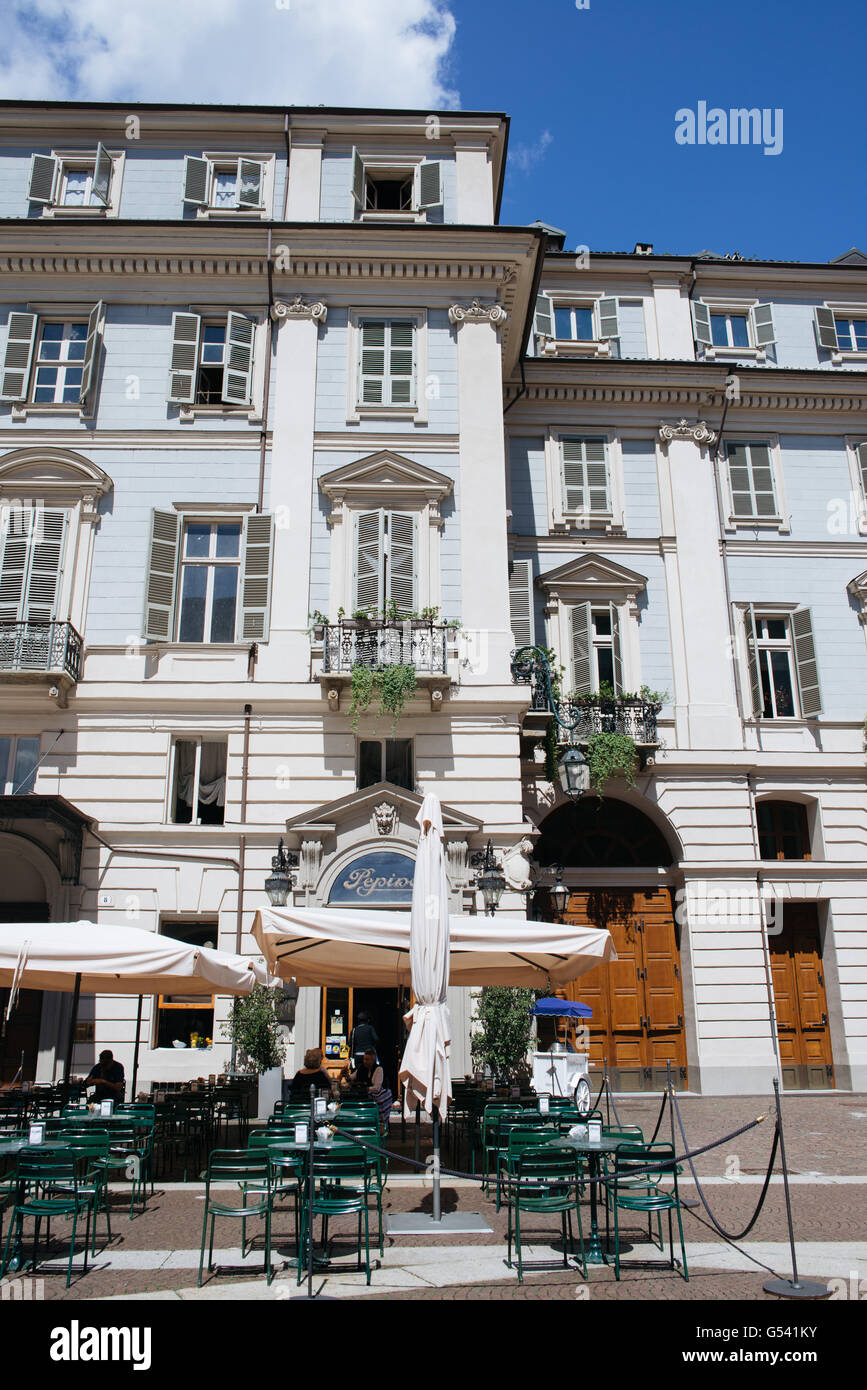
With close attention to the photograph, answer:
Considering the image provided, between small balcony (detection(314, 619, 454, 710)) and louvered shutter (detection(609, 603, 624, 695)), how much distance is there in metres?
5.14

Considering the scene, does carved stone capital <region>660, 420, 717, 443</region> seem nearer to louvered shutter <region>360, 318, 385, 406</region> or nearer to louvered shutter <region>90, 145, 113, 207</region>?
louvered shutter <region>360, 318, 385, 406</region>

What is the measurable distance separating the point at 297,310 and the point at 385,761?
9.36 meters

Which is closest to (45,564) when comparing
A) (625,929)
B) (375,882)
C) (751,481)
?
(375,882)

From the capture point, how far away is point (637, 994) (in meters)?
21.1

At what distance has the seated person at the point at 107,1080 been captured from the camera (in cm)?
1272

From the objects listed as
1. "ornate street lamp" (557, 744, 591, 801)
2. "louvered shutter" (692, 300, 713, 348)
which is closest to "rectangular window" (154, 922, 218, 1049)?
"ornate street lamp" (557, 744, 591, 801)

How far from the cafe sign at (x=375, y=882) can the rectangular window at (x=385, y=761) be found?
1543 millimetres

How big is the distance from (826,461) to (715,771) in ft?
27.4

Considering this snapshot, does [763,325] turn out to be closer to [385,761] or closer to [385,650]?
[385,650]

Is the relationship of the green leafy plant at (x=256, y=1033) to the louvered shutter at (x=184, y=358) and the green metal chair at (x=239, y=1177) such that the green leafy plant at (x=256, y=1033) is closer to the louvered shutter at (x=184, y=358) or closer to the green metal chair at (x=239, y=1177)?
the green metal chair at (x=239, y=1177)

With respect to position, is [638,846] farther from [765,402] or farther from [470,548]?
[765,402]
